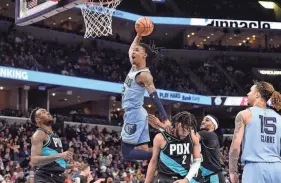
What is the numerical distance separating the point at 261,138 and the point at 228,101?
30614 mm

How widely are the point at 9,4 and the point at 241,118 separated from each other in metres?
31.9

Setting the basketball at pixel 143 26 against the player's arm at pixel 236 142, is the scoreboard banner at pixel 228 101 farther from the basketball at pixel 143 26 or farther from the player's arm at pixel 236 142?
the player's arm at pixel 236 142

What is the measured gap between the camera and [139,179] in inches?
781

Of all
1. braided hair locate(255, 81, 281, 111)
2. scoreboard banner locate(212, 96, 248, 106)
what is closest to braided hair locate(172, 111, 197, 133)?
braided hair locate(255, 81, 281, 111)

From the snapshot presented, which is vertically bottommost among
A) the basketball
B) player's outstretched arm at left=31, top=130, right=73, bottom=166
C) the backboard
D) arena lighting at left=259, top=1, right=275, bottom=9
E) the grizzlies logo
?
player's outstretched arm at left=31, top=130, right=73, bottom=166

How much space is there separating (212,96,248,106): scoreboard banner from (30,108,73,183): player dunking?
28.8 meters

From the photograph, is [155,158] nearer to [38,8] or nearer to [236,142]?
[236,142]

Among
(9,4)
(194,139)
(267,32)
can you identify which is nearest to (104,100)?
(9,4)

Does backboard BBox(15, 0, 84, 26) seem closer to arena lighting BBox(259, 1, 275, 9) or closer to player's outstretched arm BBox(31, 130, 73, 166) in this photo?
player's outstretched arm BBox(31, 130, 73, 166)

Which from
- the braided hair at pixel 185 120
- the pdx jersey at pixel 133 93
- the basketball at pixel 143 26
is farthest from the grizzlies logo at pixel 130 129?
the basketball at pixel 143 26

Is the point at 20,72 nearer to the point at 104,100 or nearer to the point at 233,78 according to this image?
the point at 104,100

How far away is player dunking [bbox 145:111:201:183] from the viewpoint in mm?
6715

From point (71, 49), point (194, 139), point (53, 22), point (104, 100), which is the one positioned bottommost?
point (194, 139)

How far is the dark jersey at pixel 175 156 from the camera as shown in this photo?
22.1ft
